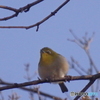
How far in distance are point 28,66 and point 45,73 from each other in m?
2.57

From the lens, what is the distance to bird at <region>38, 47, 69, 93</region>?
2688 millimetres

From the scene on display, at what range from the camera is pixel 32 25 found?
159cm

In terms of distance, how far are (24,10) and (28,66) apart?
376 centimetres

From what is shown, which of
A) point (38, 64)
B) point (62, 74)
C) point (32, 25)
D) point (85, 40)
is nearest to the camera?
point (32, 25)

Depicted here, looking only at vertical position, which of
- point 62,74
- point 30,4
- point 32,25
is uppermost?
point 30,4

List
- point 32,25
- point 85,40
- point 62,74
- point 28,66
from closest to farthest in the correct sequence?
point 32,25, point 62,74, point 28,66, point 85,40

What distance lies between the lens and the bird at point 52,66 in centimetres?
269

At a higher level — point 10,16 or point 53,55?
point 10,16

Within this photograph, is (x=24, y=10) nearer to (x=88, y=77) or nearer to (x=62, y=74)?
(x=88, y=77)

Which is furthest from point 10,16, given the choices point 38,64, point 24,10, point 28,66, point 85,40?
point 85,40

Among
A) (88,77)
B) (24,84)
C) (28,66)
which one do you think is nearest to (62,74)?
(88,77)

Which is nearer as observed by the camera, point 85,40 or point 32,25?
point 32,25

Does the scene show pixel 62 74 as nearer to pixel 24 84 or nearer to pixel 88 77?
pixel 88 77

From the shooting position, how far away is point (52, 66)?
2.77 metres
